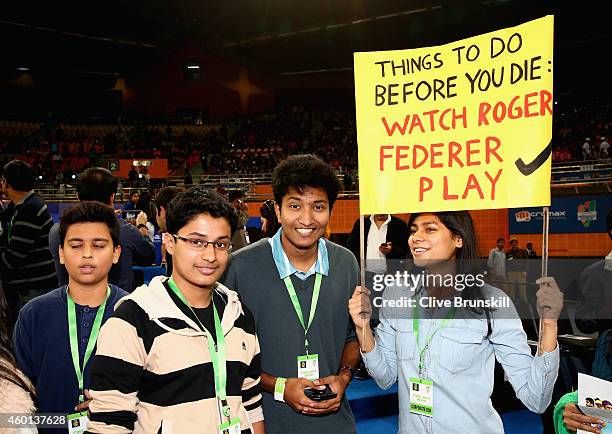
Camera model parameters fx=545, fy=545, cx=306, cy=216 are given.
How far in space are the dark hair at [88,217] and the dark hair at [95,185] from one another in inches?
32.1

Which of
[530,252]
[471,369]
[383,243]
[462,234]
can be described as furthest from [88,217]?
[530,252]

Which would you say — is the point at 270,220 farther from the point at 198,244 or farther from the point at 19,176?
the point at 198,244

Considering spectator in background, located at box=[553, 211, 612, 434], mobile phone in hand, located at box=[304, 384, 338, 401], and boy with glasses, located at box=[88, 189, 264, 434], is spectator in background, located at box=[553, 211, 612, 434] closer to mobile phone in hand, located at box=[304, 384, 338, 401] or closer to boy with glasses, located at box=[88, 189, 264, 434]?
mobile phone in hand, located at box=[304, 384, 338, 401]

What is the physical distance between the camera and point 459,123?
1.88 metres

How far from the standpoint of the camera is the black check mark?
5.67 ft

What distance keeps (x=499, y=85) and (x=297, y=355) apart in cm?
116

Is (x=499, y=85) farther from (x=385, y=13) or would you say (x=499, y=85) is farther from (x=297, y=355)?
(x=385, y=13)

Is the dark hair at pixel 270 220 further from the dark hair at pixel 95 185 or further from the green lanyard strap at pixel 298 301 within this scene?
the green lanyard strap at pixel 298 301

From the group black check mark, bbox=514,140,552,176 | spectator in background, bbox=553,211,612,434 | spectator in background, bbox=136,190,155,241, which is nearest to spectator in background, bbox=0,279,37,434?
black check mark, bbox=514,140,552,176

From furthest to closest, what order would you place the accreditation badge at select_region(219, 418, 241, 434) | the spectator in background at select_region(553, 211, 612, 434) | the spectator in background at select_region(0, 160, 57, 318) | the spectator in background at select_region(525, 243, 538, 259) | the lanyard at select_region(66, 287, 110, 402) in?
the spectator in background at select_region(525, 243, 538, 259), the spectator in background at select_region(0, 160, 57, 318), the spectator in background at select_region(553, 211, 612, 434), the lanyard at select_region(66, 287, 110, 402), the accreditation badge at select_region(219, 418, 241, 434)

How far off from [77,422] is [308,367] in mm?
827

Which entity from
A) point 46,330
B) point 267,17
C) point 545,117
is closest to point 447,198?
point 545,117

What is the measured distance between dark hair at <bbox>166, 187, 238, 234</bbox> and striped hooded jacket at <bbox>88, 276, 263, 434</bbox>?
0.20 metres

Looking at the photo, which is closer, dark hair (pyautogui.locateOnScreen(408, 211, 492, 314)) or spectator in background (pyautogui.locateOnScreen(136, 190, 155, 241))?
dark hair (pyautogui.locateOnScreen(408, 211, 492, 314))
